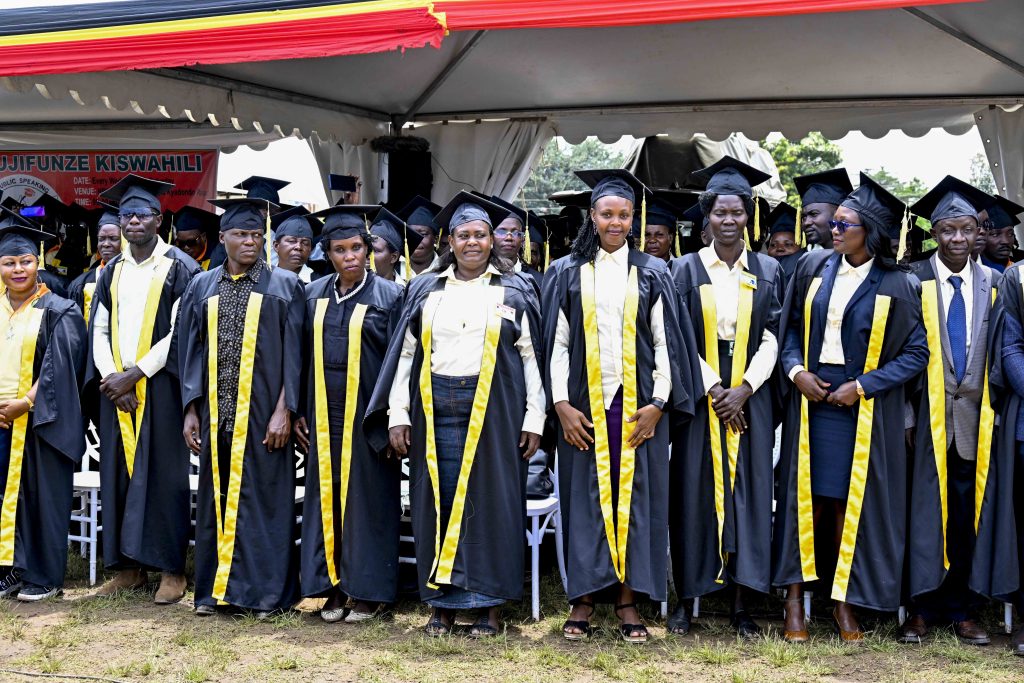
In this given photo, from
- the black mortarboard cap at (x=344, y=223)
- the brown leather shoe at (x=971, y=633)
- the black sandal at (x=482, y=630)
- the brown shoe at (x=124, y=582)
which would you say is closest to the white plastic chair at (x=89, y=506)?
the brown shoe at (x=124, y=582)

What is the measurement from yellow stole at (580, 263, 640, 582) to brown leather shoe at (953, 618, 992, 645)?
142 cm

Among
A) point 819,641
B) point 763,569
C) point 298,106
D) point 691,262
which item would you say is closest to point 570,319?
point 691,262

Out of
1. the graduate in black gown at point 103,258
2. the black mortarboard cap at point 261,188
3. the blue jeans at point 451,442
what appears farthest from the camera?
the black mortarboard cap at point 261,188

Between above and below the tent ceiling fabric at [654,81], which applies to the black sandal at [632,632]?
below

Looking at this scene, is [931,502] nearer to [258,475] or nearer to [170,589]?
[258,475]

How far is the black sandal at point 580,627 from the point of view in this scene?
4801 millimetres

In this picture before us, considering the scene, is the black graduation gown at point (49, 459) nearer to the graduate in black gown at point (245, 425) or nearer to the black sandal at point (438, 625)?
the graduate in black gown at point (245, 425)

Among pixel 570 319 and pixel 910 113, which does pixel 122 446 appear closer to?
pixel 570 319

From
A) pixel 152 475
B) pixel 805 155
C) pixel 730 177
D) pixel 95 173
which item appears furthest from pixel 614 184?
pixel 805 155

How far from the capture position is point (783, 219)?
259 inches

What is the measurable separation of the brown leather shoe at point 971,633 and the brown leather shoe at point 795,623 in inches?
24.8

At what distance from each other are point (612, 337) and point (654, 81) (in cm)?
434

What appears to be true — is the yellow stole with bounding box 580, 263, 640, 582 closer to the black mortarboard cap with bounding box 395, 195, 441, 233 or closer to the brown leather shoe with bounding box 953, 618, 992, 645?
the brown leather shoe with bounding box 953, 618, 992, 645

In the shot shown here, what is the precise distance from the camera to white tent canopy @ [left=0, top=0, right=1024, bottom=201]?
23.8ft
